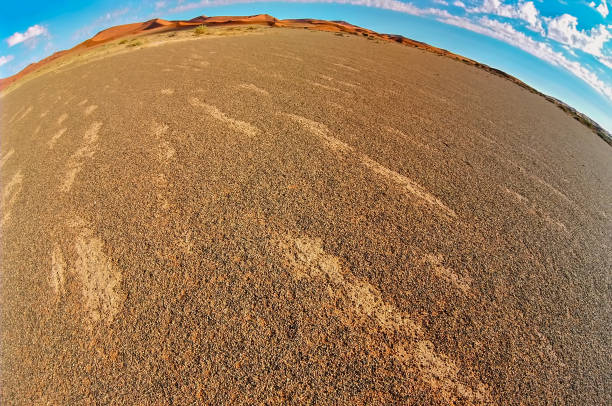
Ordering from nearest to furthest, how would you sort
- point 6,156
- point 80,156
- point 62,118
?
point 80,156, point 6,156, point 62,118

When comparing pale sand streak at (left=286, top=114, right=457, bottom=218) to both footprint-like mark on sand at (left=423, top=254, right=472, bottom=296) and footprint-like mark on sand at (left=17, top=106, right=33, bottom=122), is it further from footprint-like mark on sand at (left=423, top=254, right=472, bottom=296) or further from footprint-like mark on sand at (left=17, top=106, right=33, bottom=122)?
footprint-like mark on sand at (left=17, top=106, right=33, bottom=122)

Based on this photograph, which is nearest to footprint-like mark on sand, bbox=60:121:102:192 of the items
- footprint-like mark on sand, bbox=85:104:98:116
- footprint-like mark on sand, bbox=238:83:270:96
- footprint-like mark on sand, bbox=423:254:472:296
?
footprint-like mark on sand, bbox=85:104:98:116

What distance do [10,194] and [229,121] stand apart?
3787 millimetres

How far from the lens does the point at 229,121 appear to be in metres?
5.19

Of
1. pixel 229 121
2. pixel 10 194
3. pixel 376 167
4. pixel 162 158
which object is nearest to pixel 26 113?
pixel 10 194

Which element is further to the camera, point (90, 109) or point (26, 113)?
point (26, 113)

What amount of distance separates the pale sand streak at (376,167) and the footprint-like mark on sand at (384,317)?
1.77m

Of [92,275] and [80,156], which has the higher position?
[80,156]

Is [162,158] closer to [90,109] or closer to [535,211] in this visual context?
[90,109]

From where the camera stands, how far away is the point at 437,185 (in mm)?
3912

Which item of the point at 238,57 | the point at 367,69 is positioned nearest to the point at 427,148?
the point at 367,69

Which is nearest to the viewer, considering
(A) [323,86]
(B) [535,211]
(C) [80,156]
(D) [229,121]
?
(B) [535,211]

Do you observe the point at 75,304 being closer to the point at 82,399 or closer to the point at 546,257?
the point at 82,399

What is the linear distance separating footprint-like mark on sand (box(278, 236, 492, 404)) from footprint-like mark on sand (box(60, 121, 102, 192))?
3804 mm
